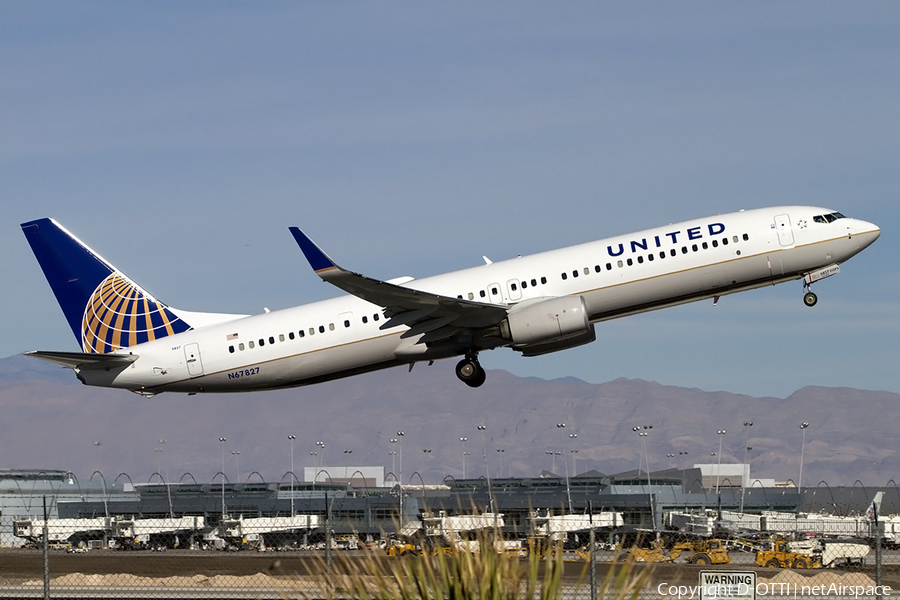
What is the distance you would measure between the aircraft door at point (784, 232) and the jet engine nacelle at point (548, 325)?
7.69 m

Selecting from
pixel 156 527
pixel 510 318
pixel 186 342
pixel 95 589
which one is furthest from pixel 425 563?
pixel 156 527

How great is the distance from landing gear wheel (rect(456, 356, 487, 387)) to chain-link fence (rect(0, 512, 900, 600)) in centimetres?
527

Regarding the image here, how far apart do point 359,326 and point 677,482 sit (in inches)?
3704

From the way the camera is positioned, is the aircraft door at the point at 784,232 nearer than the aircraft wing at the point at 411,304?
No

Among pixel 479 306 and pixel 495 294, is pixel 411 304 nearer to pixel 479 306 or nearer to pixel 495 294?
pixel 479 306

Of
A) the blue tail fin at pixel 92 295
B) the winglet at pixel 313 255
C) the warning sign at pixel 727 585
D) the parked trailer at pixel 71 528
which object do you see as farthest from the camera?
the parked trailer at pixel 71 528

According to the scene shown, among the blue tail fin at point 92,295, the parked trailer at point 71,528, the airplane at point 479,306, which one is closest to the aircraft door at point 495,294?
the airplane at point 479,306

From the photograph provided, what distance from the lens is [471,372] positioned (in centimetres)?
4522

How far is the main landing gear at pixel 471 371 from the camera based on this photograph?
45188mm

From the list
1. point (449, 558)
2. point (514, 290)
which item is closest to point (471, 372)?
point (514, 290)

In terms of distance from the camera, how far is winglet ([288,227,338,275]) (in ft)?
130

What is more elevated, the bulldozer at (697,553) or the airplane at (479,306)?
the airplane at (479,306)

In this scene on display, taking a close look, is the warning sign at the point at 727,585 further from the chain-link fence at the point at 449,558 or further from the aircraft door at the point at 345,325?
the aircraft door at the point at 345,325

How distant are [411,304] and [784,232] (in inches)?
551
